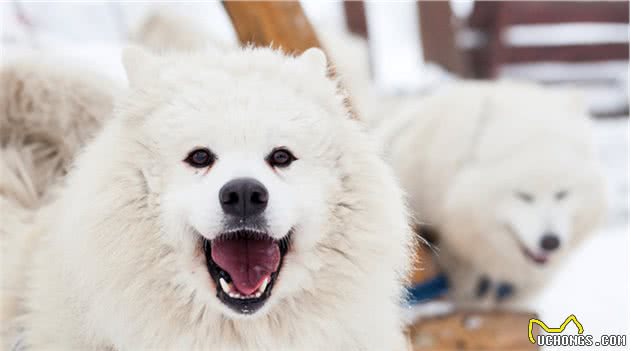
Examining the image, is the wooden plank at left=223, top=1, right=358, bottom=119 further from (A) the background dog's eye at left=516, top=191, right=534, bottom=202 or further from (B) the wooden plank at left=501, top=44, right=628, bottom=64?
(B) the wooden plank at left=501, top=44, right=628, bottom=64

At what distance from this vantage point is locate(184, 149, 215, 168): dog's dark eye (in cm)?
132

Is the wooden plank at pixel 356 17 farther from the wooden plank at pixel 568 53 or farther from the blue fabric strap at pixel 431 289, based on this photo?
the blue fabric strap at pixel 431 289

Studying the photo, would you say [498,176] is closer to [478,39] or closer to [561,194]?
[561,194]

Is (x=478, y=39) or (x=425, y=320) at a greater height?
A: (x=478, y=39)

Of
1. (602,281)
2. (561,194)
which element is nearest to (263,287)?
(561,194)

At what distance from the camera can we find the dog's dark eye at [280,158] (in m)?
1.33

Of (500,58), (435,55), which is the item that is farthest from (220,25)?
(500,58)

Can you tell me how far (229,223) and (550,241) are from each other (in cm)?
222

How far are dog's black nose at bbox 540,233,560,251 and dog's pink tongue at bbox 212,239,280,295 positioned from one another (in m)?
2.09

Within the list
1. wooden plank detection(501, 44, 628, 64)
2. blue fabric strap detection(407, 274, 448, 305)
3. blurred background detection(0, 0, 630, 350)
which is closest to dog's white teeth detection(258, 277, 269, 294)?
blue fabric strap detection(407, 274, 448, 305)

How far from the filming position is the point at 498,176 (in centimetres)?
318

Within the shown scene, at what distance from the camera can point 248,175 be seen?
1.25m

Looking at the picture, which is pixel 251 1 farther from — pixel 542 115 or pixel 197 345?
pixel 542 115

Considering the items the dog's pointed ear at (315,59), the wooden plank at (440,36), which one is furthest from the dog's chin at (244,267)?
the wooden plank at (440,36)
